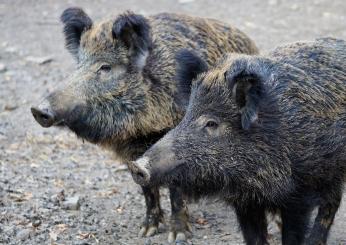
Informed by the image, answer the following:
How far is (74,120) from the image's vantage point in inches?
258

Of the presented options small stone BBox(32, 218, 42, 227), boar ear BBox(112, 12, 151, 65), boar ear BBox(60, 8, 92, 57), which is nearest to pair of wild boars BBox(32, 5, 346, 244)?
boar ear BBox(112, 12, 151, 65)

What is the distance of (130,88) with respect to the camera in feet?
22.5

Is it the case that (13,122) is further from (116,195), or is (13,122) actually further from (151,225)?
(151,225)

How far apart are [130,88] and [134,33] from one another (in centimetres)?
50

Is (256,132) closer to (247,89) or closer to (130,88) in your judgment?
(247,89)

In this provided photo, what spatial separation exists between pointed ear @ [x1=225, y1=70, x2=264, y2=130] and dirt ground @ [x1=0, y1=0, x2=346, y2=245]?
0.78 m

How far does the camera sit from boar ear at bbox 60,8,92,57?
23.5 ft

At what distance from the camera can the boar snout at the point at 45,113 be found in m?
6.24

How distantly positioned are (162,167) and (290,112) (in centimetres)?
104

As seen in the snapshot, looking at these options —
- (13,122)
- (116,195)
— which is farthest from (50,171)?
(13,122)

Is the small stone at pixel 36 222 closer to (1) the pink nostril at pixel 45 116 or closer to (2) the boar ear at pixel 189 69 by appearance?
(1) the pink nostril at pixel 45 116

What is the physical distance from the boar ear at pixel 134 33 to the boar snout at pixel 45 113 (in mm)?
1004

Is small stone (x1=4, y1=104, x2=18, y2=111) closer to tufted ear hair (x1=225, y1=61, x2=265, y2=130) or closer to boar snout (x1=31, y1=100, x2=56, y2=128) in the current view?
boar snout (x1=31, y1=100, x2=56, y2=128)

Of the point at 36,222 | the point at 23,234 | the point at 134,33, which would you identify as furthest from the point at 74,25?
the point at 23,234
